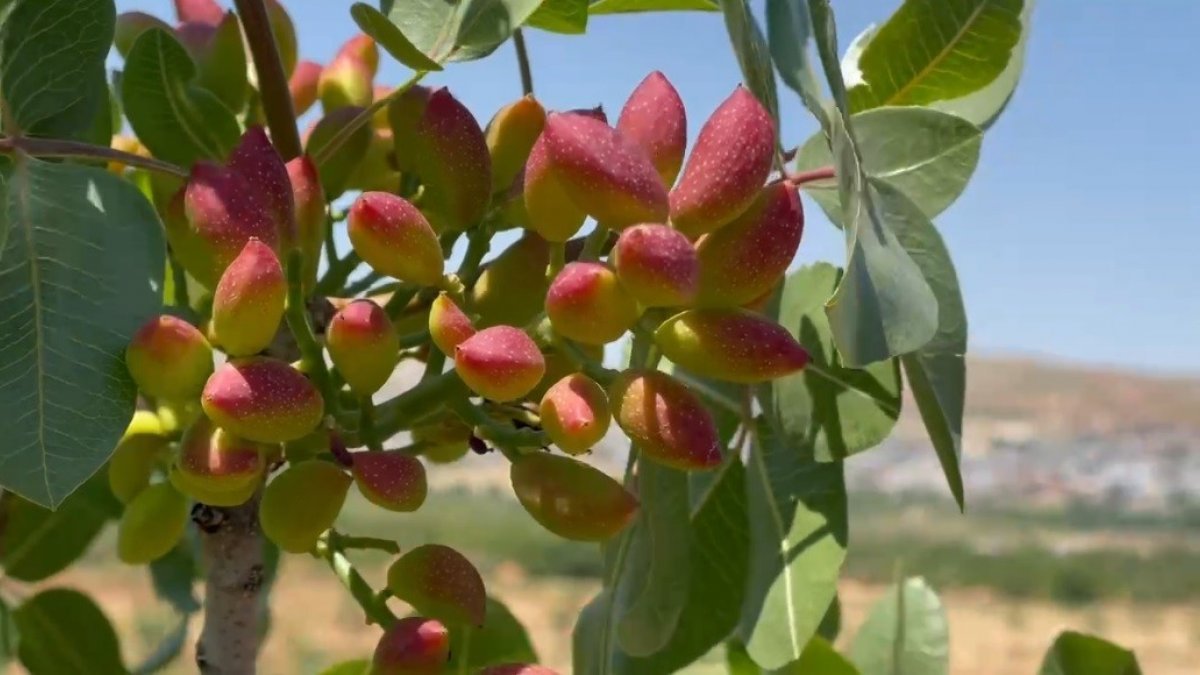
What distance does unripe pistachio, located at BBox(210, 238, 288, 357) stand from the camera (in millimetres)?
504

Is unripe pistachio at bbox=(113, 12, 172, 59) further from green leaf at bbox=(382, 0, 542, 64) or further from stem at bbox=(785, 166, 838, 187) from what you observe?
stem at bbox=(785, 166, 838, 187)

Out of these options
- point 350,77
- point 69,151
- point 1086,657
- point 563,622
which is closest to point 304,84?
point 350,77

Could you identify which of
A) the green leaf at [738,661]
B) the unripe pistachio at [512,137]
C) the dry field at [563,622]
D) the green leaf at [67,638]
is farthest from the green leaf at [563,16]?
the dry field at [563,622]

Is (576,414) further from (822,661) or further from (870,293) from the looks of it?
(822,661)

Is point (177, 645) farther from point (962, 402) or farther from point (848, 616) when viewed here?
point (848, 616)

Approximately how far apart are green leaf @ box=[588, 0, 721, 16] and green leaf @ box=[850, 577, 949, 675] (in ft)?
1.28

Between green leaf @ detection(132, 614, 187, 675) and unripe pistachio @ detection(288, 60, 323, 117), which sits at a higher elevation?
unripe pistachio @ detection(288, 60, 323, 117)

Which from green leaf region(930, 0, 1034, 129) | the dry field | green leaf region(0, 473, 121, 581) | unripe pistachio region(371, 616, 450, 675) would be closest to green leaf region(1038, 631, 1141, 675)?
green leaf region(930, 0, 1034, 129)

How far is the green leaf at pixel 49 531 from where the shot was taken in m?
0.89

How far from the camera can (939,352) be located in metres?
0.62

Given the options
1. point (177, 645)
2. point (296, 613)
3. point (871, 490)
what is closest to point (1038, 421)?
point (871, 490)

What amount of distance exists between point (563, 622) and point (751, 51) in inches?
606

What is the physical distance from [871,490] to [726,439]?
28993 millimetres

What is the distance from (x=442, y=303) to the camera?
1.75 feet
